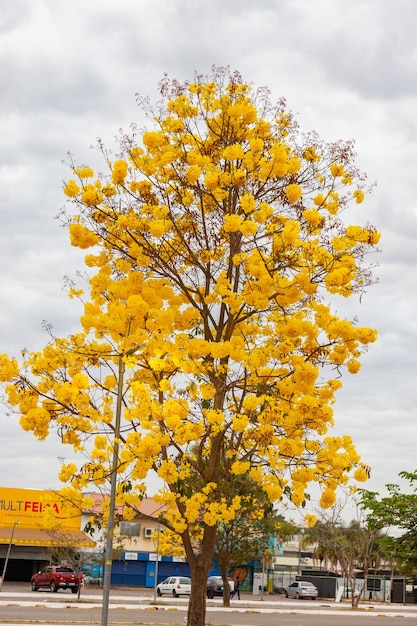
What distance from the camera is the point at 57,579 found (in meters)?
46.2

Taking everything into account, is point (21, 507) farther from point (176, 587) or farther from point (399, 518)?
point (399, 518)

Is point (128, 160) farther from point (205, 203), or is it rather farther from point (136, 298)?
point (136, 298)

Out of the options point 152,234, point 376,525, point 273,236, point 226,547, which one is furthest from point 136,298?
point 226,547

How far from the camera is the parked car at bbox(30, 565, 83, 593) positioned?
46000 millimetres

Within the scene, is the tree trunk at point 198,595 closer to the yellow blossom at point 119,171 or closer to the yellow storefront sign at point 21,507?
the yellow blossom at point 119,171

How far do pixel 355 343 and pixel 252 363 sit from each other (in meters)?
1.76

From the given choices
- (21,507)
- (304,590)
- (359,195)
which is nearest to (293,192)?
(359,195)

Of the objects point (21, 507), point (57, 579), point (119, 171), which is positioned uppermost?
point (119, 171)

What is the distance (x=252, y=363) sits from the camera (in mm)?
13641

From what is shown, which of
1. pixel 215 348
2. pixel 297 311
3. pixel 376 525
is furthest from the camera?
pixel 376 525

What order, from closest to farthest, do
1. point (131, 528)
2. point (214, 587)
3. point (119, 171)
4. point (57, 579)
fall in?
point (119, 171) → point (57, 579) → point (214, 587) → point (131, 528)

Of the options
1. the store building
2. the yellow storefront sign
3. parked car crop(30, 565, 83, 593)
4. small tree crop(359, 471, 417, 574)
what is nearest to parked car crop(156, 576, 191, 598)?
the store building

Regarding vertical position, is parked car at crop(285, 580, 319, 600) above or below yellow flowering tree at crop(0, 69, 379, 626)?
below

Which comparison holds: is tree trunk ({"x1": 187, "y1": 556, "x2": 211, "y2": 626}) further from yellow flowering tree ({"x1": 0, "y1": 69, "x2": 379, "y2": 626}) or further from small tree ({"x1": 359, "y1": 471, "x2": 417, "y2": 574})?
small tree ({"x1": 359, "y1": 471, "x2": 417, "y2": 574})
